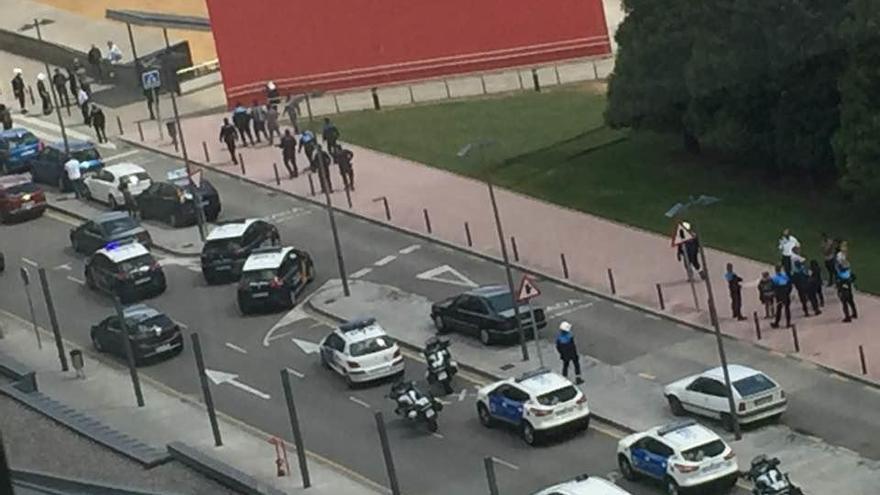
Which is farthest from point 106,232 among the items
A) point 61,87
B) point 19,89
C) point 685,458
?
point 685,458

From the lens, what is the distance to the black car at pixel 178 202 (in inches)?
2542

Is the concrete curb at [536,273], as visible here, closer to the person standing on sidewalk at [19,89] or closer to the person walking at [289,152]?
the person walking at [289,152]

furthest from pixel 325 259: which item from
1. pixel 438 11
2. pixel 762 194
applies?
pixel 438 11

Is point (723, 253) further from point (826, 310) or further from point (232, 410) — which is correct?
point (232, 410)

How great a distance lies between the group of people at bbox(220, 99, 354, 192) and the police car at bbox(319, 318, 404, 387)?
10.1 meters

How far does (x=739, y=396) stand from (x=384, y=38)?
1426 inches

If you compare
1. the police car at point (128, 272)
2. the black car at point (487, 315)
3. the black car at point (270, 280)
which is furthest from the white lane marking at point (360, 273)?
the black car at point (487, 315)

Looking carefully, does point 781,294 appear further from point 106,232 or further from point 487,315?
point 106,232

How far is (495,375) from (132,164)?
23384 millimetres

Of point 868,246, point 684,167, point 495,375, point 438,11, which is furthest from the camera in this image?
point 438,11

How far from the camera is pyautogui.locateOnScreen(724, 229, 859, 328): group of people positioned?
49.7m

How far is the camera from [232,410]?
51.1m

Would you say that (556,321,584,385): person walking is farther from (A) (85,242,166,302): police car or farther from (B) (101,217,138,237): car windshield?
(B) (101,217,138,237): car windshield

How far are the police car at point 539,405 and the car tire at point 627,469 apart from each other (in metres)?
2.31
